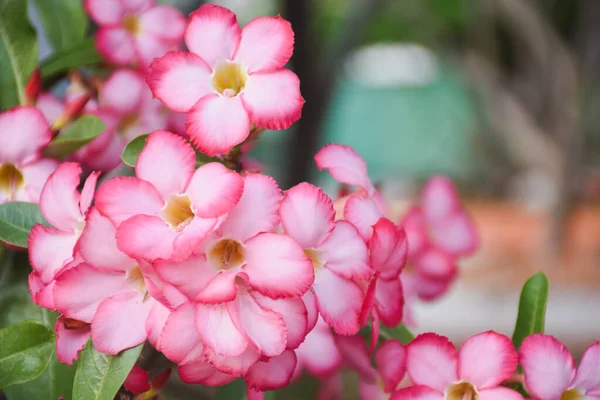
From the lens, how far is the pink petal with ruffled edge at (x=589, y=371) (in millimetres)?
342

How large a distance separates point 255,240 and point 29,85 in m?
0.25

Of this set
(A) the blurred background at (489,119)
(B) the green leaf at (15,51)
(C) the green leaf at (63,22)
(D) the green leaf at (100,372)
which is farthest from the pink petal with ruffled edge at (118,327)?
(A) the blurred background at (489,119)

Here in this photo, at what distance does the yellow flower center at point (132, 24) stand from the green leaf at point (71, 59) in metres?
0.03

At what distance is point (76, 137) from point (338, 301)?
21 cm

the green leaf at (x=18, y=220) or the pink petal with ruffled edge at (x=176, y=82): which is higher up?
the pink petal with ruffled edge at (x=176, y=82)

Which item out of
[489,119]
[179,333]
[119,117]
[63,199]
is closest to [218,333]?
[179,333]

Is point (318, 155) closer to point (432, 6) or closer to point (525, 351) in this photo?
point (525, 351)

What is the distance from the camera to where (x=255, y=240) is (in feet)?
0.99

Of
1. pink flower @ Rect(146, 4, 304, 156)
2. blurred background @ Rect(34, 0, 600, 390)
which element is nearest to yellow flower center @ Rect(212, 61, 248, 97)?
pink flower @ Rect(146, 4, 304, 156)

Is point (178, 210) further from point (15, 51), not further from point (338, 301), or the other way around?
point (15, 51)

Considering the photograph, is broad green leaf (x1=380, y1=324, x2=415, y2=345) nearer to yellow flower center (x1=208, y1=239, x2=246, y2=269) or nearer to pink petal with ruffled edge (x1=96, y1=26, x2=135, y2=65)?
yellow flower center (x1=208, y1=239, x2=246, y2=269)

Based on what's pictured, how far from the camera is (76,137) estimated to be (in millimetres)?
406

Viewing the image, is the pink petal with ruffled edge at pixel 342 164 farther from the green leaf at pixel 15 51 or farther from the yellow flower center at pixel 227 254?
the green leaf at pixel 15 51

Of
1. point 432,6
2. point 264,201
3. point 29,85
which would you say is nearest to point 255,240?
point 264,201
